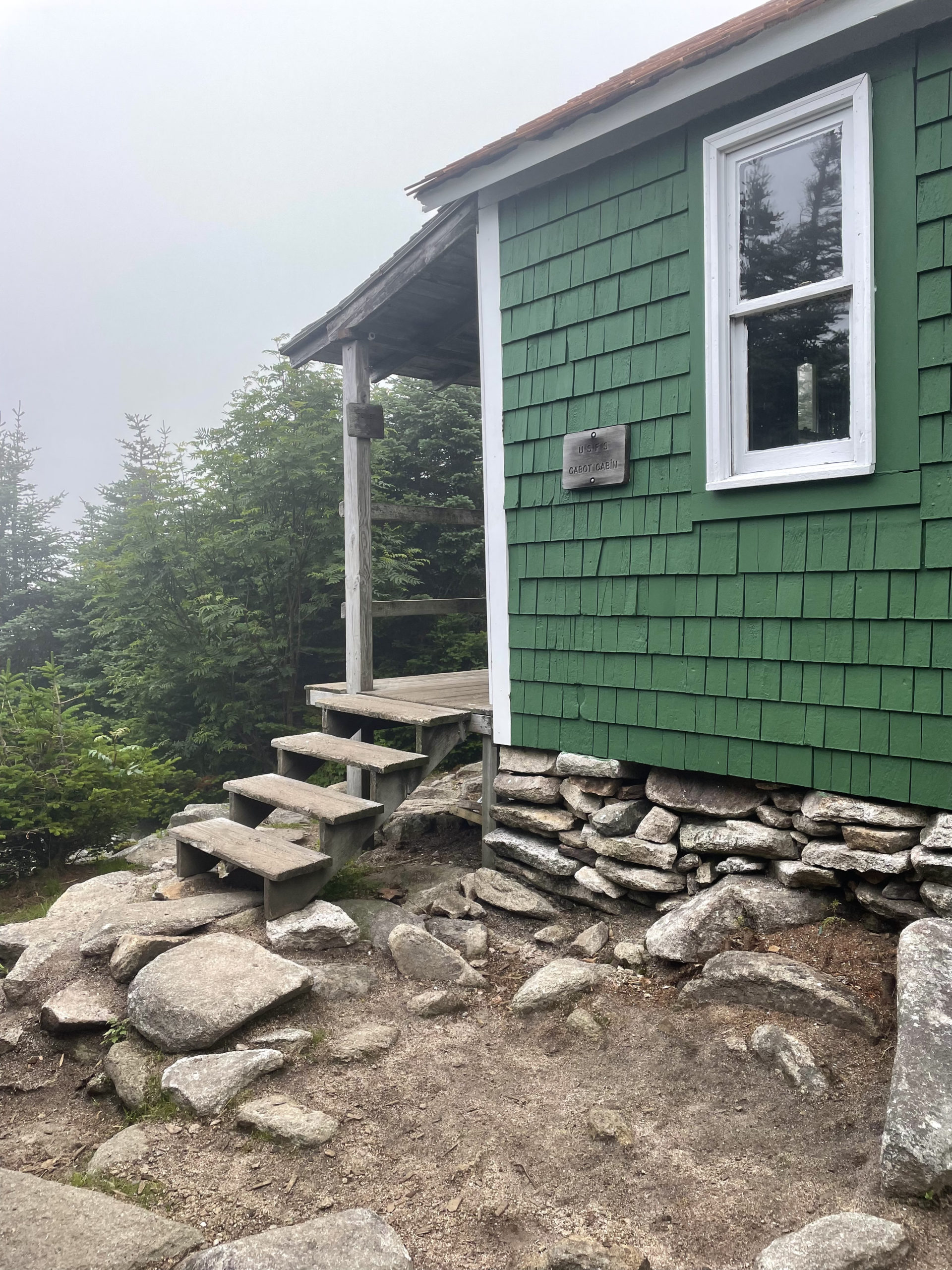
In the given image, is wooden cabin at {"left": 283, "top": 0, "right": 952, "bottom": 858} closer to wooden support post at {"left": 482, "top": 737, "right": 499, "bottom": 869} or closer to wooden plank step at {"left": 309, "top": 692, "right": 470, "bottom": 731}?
wooden support post at {"left": 482, "top": 737, "right": 499, "bottom": 869}

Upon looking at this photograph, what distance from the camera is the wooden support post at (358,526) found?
5270mm

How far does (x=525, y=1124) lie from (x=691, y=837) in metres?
1.68

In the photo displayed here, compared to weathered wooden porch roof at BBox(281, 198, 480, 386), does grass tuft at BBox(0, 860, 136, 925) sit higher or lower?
lower

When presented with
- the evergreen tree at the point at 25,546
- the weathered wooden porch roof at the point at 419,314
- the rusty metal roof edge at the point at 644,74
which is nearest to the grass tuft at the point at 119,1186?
the rusty metal roof edge at the point at 644,74

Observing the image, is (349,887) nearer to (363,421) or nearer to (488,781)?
(488,781)

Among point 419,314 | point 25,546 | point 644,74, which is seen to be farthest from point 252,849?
point 25,546

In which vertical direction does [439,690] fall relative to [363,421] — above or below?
below

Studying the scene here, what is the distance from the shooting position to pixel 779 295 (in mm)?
3447

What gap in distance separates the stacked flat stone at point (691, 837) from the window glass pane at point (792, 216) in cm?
216

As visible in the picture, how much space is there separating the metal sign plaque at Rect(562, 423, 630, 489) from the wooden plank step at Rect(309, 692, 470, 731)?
1368 mm

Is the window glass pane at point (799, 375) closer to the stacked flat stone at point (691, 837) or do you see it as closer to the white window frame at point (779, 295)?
the white window frame at point (779, 295)

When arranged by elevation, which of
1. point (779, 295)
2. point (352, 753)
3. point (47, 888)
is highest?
point (779, 295)

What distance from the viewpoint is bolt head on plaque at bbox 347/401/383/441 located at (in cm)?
523

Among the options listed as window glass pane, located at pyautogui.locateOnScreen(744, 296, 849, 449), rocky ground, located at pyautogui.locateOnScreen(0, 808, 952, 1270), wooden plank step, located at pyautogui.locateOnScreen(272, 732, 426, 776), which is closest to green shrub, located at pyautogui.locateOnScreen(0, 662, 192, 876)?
wooden plank step, located at pyautogui.locateOnScreen(272, 732, 426, 776)
